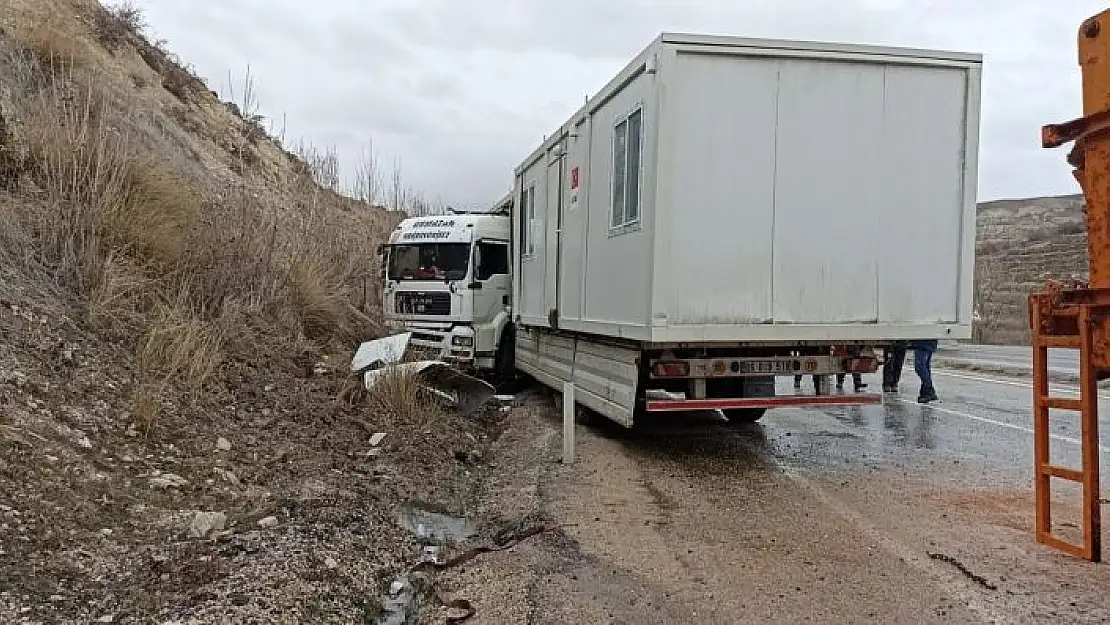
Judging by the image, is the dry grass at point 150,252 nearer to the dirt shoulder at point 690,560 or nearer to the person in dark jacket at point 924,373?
the dirt shoulder at point 690,560

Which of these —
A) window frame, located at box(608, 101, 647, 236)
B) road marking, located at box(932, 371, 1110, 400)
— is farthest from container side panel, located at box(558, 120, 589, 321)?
road marking, located at box(932, 371, 1110, 400)

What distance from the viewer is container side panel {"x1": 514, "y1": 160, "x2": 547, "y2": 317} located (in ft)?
37.0

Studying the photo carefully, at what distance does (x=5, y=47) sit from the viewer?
10.9 meters

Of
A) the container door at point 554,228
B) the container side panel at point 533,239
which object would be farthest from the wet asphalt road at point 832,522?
the container side panel at point 533,239

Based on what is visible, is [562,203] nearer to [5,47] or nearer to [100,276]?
[100,276]

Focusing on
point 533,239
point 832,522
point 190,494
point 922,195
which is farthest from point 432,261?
point 832,522

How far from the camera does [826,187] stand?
7320 millimetres

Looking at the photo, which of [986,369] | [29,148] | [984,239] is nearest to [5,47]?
[29,148]

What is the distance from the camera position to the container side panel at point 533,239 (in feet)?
37.0

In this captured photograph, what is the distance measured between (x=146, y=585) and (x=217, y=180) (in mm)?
12063

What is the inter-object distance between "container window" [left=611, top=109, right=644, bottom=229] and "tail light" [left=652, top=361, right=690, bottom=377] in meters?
1.24

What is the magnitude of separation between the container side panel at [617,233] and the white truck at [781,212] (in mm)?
28

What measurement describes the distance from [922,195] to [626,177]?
246 centimetres

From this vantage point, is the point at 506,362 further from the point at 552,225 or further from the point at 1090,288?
the point at 1090,288
